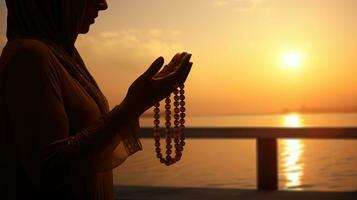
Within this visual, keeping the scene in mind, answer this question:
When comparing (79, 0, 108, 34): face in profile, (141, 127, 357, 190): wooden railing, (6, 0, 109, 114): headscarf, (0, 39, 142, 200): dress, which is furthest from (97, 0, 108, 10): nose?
(141, 127, 357, 190): wooden railing

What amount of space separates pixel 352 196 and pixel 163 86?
7413 mm

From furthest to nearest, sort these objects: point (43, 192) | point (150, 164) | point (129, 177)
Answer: point (150, 164)
point (129, 177)
point (43, 192)

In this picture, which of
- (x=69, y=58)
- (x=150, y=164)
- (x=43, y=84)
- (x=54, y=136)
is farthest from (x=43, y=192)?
(x=150, y=164)

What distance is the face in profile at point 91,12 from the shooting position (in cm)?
194

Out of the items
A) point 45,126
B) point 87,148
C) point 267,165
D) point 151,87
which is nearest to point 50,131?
point 45,126

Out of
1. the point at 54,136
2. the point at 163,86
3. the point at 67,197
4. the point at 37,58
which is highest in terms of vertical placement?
the point at 37,58

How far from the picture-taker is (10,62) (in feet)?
5.37

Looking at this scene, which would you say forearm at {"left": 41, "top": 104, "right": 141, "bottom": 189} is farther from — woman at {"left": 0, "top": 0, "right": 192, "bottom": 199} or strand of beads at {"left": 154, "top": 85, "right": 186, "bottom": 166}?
strand of beads at {"left": 154, "top": 85, "right": 186, "bottom": 166}

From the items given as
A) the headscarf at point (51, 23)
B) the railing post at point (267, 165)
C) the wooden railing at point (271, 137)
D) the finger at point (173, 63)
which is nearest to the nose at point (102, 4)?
the headscarf at point (51, 23)

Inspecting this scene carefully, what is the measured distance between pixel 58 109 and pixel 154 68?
14.2 inches

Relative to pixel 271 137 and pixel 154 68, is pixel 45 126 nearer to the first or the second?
pixel 154 68

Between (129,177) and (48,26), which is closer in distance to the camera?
(48,26)

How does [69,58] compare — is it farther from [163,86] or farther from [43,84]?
[163,86]

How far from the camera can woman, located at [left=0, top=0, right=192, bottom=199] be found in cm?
157
